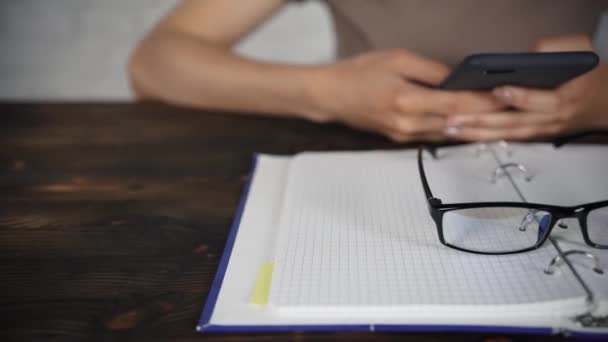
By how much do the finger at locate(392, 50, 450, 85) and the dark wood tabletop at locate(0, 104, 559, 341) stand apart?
11 cm

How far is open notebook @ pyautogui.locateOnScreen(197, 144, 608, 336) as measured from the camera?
1.13ft

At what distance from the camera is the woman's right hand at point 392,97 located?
667 mm

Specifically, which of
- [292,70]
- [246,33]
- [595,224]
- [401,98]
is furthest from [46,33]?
[595,224]

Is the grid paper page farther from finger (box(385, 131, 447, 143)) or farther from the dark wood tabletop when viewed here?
finger (box(385, 131, 447, 143))

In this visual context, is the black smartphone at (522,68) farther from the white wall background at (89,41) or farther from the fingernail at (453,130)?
the white wall background at (89,41)

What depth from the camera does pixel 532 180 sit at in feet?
1.69

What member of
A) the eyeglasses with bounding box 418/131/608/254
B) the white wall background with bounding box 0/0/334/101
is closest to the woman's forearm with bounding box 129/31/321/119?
Result: the eyeglasses with bounding box 418/131/608/254

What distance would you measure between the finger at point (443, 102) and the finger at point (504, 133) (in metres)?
0.03

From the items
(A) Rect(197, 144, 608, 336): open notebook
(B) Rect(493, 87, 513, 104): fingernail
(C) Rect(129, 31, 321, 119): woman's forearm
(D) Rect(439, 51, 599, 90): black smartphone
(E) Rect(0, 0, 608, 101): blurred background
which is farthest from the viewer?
(E) Rect(0, 0, 608, 101): blurred background

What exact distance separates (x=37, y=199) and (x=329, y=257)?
16.0 inches

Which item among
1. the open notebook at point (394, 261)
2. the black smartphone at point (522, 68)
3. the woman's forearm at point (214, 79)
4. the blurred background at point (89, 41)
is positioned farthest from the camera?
the blurred background at point (89, 41)

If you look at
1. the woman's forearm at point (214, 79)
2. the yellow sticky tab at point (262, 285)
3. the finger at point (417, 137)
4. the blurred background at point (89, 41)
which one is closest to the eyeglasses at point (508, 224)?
the yellow sticky tab at point (262, 285)

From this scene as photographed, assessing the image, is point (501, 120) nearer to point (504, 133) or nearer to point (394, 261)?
point (504, 133)

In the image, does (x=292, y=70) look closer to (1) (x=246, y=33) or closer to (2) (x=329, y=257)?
(1) (x=246, y=33)
